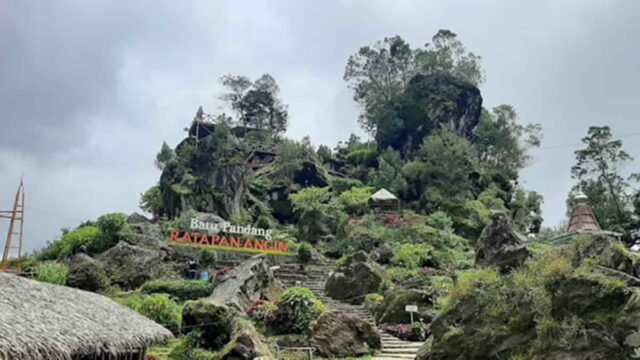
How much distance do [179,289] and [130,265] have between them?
10.7 feet

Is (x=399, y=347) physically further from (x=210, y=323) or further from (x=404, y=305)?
(x=210, y=323)

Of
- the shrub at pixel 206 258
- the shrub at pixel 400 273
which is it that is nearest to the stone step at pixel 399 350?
the shrub at pixel 400 273

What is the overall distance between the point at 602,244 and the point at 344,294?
46.6 ft

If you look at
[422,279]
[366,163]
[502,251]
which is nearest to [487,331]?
[502,251]

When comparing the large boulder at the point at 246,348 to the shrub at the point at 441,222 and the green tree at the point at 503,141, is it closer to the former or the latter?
the shrub at the point at 441,222

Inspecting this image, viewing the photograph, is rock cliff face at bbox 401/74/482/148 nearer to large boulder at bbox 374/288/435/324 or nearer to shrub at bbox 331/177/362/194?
shrub at bbox 331/177/362/194

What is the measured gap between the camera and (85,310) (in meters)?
10.8

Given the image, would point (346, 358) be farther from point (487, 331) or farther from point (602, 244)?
point (602, 244)

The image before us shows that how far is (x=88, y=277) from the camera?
822 inches

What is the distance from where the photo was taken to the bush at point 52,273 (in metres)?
19.6

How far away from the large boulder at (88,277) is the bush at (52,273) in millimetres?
302

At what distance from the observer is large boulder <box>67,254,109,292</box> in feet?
68.1

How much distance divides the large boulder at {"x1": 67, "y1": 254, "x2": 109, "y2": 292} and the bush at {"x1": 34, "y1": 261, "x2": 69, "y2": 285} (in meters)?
0.30

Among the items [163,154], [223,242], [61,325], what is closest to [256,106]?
[163,154]
